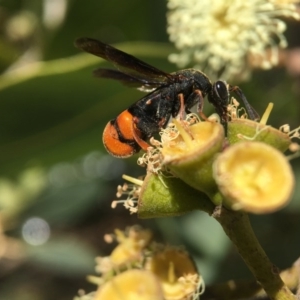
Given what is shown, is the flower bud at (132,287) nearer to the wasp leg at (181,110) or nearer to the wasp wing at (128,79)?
the wasp leg at (181,110)

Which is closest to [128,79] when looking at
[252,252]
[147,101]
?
[147,101]

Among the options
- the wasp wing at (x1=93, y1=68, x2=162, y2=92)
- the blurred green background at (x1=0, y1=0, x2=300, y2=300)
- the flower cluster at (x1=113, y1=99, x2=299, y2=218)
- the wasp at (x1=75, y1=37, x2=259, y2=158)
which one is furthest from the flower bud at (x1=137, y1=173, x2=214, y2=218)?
the blurred green background at (x1=0, y1=0, x2=300, y2=300)

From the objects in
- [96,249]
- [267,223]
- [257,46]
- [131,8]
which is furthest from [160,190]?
[96,249]

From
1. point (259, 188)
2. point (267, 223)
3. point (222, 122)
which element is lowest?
point (267, 223)

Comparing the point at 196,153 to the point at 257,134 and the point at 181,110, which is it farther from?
the point at 181,110

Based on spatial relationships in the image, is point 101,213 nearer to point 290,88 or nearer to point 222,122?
point 290,88

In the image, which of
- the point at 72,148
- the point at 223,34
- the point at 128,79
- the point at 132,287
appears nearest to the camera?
the point at 132,287
